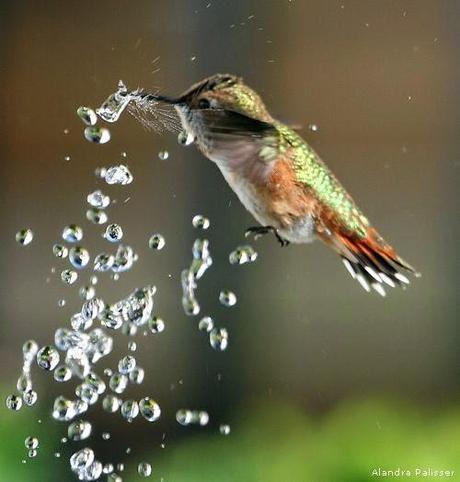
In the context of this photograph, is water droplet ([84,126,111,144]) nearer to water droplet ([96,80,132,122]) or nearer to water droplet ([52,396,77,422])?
water droplet ([96,80,132,122])

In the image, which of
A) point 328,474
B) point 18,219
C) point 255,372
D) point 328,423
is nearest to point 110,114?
point 328,474

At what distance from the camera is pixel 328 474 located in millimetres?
2246

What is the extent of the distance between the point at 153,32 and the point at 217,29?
19 cm

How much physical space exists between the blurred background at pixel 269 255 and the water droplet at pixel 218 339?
0.36ft

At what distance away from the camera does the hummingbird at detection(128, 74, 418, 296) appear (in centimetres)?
105

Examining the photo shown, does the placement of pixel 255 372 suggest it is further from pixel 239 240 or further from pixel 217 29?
pixel 217 29

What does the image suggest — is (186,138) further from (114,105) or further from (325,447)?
(325,447)

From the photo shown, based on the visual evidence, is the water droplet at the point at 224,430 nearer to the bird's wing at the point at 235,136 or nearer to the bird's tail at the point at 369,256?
the bird's tail at the point at 369,256

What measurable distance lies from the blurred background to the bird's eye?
683 millimetres

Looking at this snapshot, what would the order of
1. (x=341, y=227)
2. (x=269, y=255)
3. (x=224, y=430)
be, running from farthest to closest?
(x=269, y=255) → (x=224, y=430) → (x=341, y=227)

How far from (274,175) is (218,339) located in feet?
2.37

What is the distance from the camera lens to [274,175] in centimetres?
116

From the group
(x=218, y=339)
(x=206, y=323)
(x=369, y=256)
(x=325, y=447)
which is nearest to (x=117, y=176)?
(x=369, y=256)

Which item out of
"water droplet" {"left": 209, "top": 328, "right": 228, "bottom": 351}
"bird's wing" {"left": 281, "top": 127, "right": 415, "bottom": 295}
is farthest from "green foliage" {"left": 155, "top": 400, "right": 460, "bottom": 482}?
"bird's wing" {"left": 281, "top": 127, "right": 415, "bottom": 295}
